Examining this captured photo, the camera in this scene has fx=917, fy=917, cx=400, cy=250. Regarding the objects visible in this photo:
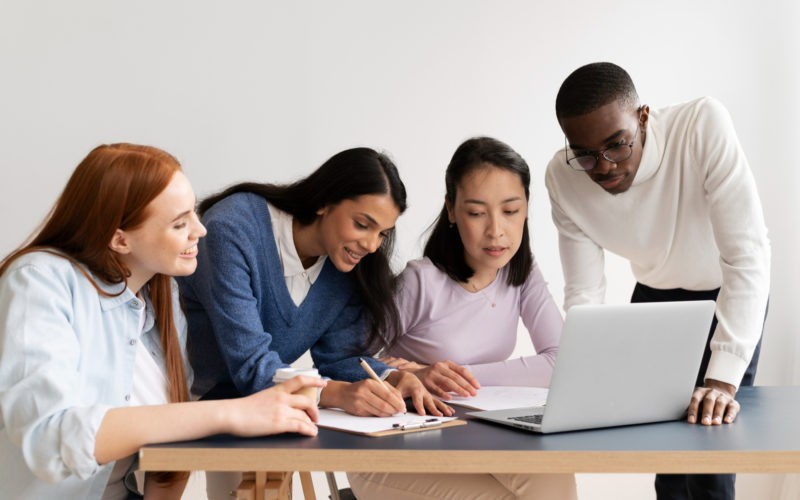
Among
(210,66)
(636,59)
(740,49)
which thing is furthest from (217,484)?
(740,49)

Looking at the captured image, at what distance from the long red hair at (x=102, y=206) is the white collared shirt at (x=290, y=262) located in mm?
466

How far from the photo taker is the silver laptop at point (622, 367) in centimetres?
137

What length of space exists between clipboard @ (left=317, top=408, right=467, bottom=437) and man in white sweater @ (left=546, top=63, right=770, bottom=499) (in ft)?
1.41

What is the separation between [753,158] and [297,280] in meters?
1.98

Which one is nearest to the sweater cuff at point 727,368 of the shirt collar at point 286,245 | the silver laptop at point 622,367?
the silver laptop at point 622,367

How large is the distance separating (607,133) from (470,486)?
2.45ft

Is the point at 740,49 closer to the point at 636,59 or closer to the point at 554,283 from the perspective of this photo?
the point at 636,59

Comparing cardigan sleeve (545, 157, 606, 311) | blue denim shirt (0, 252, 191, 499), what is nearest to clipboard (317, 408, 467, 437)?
blue denim shirt (0, 252, 191, 499)

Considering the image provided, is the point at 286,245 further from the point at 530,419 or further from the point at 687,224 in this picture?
the point at 687,224

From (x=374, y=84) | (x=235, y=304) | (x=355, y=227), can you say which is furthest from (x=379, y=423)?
(x=374, y=84)

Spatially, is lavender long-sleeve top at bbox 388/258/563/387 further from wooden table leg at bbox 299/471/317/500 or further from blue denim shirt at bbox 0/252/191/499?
blue denim shirt at bbox 0/252/191/499

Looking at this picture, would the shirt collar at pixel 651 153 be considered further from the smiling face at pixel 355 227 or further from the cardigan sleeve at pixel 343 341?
the cardigan sleeve at pixel 343 341

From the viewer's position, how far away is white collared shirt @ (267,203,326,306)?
1957mm

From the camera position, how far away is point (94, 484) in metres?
1.43
